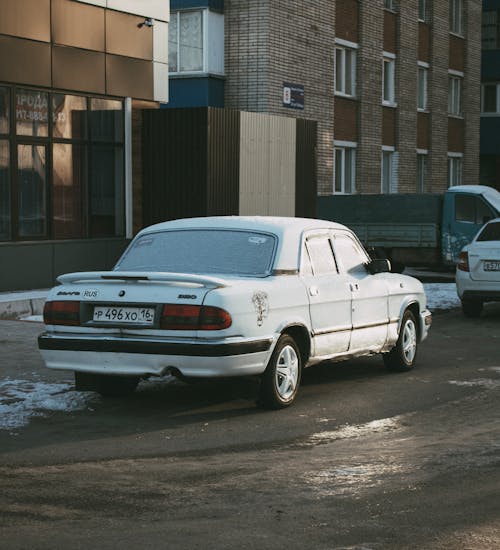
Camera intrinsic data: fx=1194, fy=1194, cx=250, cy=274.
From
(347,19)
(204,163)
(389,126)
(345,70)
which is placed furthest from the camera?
(389,126)

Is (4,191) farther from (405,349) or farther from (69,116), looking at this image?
(405,349)

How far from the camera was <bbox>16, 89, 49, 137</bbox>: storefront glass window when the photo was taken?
19188mm

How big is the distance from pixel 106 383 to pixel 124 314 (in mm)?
1056

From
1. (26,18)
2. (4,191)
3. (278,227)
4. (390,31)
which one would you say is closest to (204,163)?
(4,191)

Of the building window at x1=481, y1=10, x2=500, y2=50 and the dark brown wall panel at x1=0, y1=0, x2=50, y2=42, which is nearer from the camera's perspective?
the dark brown wall panel at x1=0, y1=0, x2=50, y2=42

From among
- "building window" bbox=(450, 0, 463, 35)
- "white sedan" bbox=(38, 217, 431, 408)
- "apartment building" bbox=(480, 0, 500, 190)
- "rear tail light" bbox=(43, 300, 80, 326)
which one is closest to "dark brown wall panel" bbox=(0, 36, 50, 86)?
"white sedan" bbox=(38, 217, 431, 408)

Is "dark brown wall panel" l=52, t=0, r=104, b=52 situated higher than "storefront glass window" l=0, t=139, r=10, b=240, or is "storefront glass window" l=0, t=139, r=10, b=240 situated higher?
"dark brown wall panel" l=52, t=0, r=104, b=52

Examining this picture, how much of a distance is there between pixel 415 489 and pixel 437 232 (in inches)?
806

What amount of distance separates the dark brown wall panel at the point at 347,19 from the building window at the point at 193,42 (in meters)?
4.97

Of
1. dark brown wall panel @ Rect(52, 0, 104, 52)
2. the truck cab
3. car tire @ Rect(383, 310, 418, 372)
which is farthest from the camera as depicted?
the truck cab

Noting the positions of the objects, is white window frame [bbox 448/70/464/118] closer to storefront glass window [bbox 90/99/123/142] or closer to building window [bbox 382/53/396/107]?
building window [bbox 382/53/396/107]

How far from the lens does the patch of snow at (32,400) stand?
29.2 ft

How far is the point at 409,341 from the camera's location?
11508mm

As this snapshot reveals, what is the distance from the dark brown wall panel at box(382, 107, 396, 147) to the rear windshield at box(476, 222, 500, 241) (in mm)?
19847
